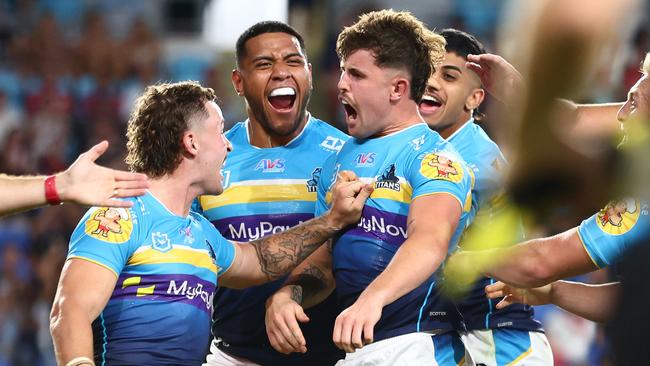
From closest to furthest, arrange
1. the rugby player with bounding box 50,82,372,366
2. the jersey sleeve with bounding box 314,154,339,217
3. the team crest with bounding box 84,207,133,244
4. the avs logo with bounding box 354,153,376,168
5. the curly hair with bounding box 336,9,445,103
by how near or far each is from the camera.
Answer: the rugby player with bounding box 50,82,372,366, the team crest with bounding box 84,207,133,244, the avs logo with bounding box 354,153,376,168, the curly hair with bounding box 336,9,445,103, the jersey sleeve with bounding box 314,154,339,217

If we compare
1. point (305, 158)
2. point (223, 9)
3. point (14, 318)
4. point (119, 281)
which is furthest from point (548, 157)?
point (223, 9)

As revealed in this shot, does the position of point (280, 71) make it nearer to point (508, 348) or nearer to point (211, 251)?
point (211, 251)

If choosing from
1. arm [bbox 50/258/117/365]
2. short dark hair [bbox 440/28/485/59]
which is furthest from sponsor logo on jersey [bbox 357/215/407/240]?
short dark hair [bbox 440/28/485/59]

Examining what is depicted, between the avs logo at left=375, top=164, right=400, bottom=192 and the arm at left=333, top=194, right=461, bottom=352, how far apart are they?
7.9 inches

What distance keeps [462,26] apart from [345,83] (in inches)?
299

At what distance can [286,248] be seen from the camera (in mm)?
4664

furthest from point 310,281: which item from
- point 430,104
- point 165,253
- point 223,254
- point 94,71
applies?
point 94,71

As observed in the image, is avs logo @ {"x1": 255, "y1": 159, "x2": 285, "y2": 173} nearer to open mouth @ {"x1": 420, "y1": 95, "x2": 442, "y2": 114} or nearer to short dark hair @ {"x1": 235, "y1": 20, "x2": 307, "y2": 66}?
short dark hair @ {"x1": 235, "y1": 20, "x2": 307, "y2": 66}

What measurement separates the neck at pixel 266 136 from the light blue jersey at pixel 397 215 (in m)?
0.95

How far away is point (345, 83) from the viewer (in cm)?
451

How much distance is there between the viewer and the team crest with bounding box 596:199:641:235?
3.79m

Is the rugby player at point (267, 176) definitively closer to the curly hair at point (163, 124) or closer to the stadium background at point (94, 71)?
the curly hair at point (163, 124)

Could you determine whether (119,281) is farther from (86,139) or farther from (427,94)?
(86,139)

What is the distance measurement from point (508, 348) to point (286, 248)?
1369 mm
